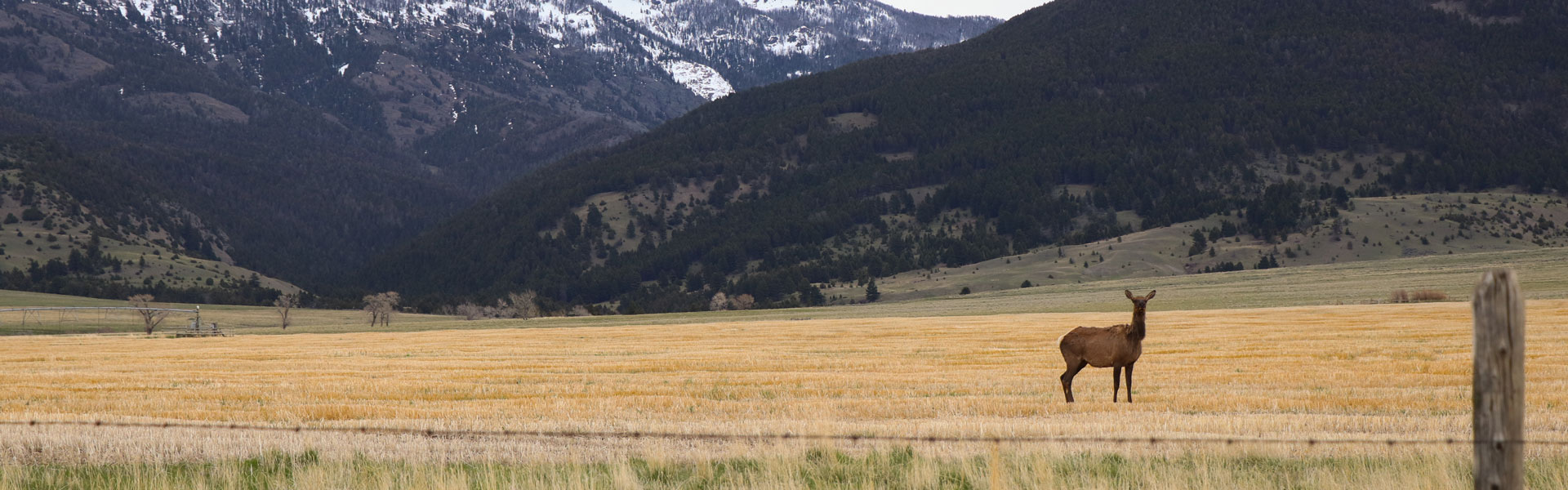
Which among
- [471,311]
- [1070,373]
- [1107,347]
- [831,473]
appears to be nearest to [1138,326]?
[1107,347]

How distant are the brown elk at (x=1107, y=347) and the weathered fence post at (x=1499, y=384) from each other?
10.7 m

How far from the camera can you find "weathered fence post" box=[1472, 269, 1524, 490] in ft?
22.2

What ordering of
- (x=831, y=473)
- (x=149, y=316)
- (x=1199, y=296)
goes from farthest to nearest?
(x=1199, y=296), (x=149, y=316), (x=831, y=473)

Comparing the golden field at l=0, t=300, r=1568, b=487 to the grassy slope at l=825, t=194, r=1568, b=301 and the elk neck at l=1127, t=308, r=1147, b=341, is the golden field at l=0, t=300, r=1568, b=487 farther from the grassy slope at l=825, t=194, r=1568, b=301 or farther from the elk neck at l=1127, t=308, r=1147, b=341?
the grassy slope at l=825, t=194, r=1568, b=301

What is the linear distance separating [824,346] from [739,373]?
14.4 metres

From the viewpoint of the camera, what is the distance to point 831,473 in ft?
37.5

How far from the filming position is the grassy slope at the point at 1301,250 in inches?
6841

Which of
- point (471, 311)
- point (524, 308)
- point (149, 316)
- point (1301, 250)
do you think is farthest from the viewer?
point (1301, 250)

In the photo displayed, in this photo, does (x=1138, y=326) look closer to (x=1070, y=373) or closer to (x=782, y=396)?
(x=1070, y=373)

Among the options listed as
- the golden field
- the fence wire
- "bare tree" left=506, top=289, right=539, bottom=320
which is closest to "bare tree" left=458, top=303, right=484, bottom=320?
"bare tree" left=506, top=289, right=539, bottom=320

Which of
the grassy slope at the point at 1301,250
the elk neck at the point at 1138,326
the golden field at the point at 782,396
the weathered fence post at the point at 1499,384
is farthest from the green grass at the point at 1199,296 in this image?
the weathered fence post at the point at 1499,384

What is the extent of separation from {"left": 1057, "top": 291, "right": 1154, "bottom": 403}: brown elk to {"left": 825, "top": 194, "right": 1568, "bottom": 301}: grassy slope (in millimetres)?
145814

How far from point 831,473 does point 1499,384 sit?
6083 millimetres

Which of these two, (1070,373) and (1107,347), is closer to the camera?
(1107,347)
